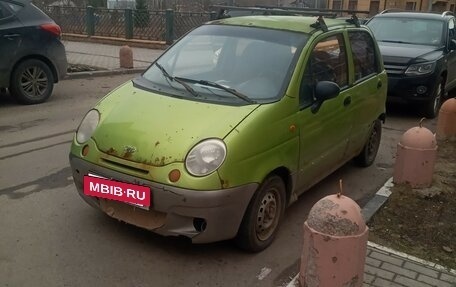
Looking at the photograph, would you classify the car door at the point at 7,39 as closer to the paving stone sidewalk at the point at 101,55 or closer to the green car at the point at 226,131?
the green car at the point at 226,131

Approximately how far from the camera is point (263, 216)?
12.7 ft

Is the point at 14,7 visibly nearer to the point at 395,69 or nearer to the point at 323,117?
the point at 323,117

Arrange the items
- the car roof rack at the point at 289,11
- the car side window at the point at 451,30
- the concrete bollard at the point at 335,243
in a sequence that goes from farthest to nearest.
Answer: the car side window at the point at 451,30 → the car roof rack at the point at 289,11 → the concrete bollard at the point at 335,243

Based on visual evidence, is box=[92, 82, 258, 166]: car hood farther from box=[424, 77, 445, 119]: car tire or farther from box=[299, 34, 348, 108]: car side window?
box=[424, 77, 445, 119]: car tire

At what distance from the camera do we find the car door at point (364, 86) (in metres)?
5.24

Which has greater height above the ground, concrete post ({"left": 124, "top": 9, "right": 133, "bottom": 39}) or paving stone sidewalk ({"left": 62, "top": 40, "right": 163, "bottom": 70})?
concrete post ({"left": 124, "top": 9, "right": 133, "bottom": 39})

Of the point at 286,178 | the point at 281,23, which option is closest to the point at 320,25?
the point at 281,23

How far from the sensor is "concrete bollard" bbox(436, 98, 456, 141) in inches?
292

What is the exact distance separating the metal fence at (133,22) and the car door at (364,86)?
13.7 m

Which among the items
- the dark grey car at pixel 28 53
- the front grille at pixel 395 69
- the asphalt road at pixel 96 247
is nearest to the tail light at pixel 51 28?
the dark grey car at pixel 28 53

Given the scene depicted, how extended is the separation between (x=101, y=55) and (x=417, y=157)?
1268cm

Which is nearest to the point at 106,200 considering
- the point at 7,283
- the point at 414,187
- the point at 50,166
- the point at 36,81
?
the point at 7,283

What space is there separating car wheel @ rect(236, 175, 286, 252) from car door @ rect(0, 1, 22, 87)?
5741 mm

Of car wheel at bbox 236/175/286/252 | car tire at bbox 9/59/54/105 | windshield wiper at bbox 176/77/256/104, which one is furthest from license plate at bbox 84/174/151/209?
car tire at bbox 9/59/54/105
